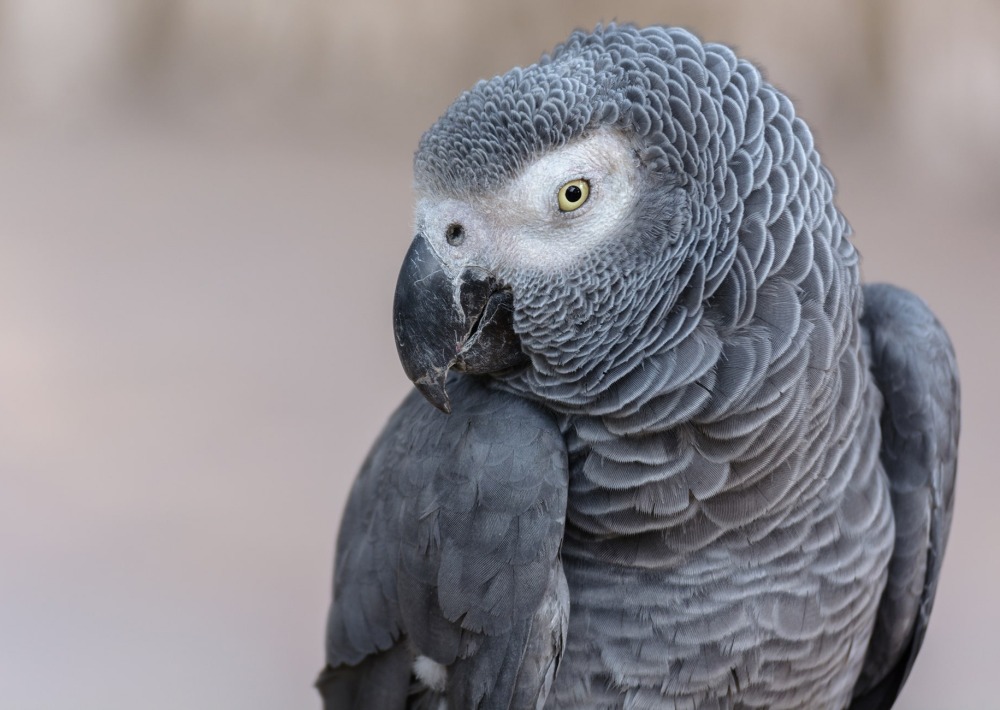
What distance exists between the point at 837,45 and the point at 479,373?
1.73 metres

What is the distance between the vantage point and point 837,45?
7.66 ft

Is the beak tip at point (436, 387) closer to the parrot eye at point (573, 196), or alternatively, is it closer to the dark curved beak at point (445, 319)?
the dark curved beak at point (445, 319)

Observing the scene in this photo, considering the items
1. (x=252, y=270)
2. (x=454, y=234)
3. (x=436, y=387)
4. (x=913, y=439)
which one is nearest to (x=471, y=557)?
(x=436, y=387)

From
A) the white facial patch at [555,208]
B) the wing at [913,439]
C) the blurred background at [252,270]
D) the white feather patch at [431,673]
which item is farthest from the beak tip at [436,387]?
the blurred background at [252,270]

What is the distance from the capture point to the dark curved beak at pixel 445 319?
1.08 metres

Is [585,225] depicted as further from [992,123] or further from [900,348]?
[992,123]

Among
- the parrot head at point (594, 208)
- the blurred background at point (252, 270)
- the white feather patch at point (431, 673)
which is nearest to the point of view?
the parrot head at point (594, 208)

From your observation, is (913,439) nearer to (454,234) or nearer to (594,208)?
(594,208)

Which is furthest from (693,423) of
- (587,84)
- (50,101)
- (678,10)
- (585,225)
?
(50,101)

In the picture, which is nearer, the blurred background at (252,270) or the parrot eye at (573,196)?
the parrot eye at (573,196)

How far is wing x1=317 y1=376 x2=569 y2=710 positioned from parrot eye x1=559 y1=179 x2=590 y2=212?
0.27 m

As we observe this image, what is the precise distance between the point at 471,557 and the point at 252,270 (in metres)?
1.58

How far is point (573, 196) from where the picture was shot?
1039mm

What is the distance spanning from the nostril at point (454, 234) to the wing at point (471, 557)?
0.23m
